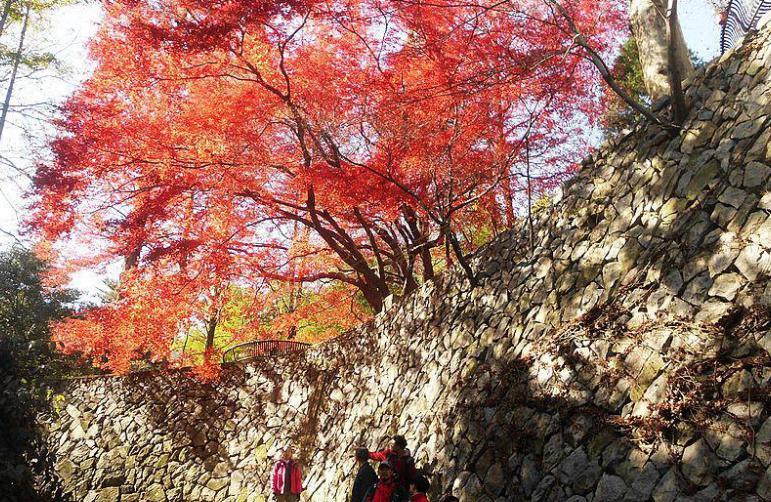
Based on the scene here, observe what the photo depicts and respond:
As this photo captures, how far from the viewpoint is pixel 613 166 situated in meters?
7.17

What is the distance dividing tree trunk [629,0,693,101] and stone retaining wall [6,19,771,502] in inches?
82.9

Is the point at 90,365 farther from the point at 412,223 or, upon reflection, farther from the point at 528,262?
the point at 528,262

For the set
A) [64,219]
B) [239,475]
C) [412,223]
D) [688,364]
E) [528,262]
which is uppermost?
[64,219]

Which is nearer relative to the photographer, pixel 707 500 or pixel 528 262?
pixel 707 500

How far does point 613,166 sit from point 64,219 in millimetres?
13211

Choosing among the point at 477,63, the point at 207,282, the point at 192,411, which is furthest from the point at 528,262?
the point at 192,411

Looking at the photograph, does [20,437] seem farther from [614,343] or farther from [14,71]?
[14,71]

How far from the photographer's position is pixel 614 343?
569 cm

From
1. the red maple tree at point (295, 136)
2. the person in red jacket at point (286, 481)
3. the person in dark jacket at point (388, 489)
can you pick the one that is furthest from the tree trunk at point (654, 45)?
the person in red jacket at point (286, 481)

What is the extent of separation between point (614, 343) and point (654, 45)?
5488 millimetres

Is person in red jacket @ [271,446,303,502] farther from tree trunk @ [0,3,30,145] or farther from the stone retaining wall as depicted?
tree trunk @ [0,3,30,145]

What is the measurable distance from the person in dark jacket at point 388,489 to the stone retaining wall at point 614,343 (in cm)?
57

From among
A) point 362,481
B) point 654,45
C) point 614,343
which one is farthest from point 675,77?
point 362,481

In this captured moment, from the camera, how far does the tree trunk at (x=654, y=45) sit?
8.59m
